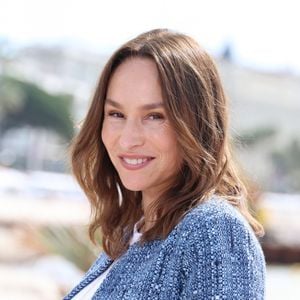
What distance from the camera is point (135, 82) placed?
201 centimetres

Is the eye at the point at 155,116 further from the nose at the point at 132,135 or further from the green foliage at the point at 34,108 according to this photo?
the green foliage at the point at 34,108

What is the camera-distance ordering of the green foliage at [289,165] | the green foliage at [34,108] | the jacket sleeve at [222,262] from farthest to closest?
the green foliage at [289,165]
the green foliage at [34,108]
the jacket sleeve at [222,262]

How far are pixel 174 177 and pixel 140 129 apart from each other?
16 cm

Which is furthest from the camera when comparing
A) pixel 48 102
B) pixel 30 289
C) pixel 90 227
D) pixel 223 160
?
pixel 48 102

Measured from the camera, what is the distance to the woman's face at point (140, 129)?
197 cm

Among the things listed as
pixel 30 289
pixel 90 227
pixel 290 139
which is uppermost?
pixel 90 227

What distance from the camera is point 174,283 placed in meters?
1.78

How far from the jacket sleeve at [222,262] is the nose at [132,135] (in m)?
0.29

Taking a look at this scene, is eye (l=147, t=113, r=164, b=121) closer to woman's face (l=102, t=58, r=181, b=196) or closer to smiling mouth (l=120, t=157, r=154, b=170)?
woman's face (l=102, t=58, r=181, b=196)

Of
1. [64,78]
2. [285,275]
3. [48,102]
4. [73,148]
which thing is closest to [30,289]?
[285,275]

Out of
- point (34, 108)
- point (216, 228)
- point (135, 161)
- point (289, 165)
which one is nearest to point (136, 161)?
point (135, 161)

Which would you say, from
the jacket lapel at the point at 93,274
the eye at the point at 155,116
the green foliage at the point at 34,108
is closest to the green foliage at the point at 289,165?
the green foliage at the point at 34,108

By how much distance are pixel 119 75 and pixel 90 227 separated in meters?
0.69

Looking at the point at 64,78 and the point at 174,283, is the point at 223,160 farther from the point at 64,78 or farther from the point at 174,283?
the point at 64,78
